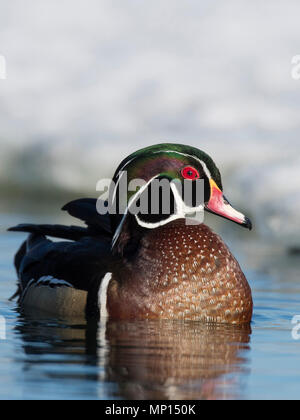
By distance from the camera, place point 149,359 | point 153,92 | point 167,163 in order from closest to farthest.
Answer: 1. point 149,359
2. point 167,163
3. point 153,92

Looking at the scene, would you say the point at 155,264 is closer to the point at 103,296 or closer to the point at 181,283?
the point at 181,283

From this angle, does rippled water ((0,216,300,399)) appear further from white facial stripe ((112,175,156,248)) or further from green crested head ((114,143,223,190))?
green crested head ((114,143,223,190))

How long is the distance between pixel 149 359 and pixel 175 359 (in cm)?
12

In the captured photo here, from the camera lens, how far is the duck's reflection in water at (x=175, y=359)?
152 inches

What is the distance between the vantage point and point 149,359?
441 centimetres

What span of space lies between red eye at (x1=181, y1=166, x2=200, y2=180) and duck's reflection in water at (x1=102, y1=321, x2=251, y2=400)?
0.86 m

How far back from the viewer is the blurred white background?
10.6 meters

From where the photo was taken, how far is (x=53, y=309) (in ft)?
19.0

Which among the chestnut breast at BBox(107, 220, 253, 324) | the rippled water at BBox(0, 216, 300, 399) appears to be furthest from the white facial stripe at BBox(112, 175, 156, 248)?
the rippled water at BBox(0, 216, 300, 399)

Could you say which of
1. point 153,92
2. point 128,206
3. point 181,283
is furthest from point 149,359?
point 153,92

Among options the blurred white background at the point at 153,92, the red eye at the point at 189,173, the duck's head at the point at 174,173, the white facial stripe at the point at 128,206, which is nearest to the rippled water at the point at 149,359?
the white facial stripe at the point at 128,206
